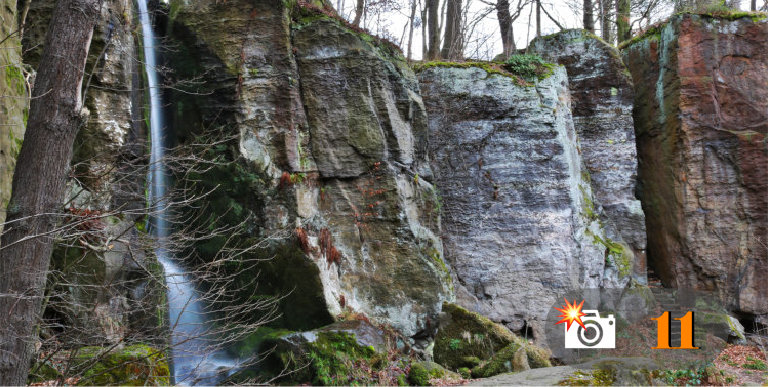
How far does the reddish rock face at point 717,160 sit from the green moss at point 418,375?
26.2ft

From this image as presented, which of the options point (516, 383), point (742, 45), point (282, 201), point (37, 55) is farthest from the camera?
point (742, 45)

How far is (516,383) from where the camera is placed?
19.5ft

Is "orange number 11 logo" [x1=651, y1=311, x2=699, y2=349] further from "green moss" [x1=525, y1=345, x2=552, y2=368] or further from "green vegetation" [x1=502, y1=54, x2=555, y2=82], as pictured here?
"green vegetation" [x1=502, y1=54, x2=555, y2=82]

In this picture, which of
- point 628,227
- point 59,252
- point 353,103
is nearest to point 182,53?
point 353,103

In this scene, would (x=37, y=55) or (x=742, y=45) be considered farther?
(x=742, y=45)

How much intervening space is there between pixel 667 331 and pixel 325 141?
7094 mm

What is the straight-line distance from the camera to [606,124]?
1276 cm

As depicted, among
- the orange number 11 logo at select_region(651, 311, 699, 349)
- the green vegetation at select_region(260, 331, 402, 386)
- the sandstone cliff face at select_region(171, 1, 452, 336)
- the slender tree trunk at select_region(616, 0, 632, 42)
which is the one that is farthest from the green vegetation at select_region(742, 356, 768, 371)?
the slender tree trunk at select_region(616, 0, 632, 42)

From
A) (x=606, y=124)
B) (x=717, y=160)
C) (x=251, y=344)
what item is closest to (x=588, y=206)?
(x=606, y=124)

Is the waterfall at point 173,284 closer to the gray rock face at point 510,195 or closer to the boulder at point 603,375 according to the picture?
the boulder at point 603,375

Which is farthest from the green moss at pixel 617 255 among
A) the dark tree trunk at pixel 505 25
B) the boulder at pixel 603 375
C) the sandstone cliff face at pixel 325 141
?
the dark tree trunk at pixel 505 25

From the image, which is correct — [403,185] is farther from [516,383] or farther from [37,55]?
[37,55]

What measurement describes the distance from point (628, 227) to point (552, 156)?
3152mm

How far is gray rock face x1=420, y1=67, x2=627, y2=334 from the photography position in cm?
1065
